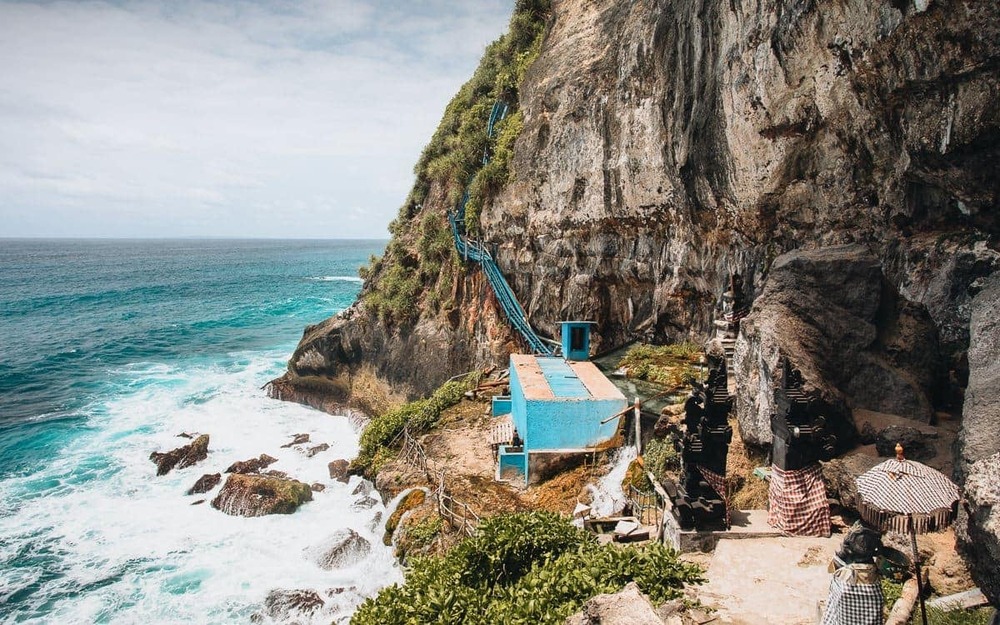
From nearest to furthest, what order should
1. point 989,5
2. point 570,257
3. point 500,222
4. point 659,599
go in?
point 659,599, point 989,5, point 570,257, point 500,222

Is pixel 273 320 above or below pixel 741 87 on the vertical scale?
below

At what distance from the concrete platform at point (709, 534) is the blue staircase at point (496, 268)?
13431 mm

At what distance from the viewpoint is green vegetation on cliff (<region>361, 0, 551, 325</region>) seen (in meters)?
27.2

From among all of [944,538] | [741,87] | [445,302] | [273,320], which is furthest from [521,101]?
[273,320]

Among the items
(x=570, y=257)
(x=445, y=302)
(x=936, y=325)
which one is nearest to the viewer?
(x=936, y=325)

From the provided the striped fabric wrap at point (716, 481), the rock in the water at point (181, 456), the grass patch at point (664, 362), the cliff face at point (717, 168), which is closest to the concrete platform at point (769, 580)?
the striped fabric wrap at point (716, 481)

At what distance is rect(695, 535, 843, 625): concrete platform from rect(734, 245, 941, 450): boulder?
7.38 feet

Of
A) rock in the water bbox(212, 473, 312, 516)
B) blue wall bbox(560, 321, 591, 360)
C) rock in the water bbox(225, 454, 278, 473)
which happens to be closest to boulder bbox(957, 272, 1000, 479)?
blue wall bbox(560, 321, 591, 360)

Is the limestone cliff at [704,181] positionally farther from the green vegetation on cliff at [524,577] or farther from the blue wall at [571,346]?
the green vegetation on cliff at [524,577]

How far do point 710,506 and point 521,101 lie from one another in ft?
69.7

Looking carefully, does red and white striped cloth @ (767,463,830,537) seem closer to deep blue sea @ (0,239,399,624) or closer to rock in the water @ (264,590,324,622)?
deep blue sea @ (0,239,399,624)

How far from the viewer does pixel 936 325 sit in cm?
1090

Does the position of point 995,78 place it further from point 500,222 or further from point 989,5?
point 500,222

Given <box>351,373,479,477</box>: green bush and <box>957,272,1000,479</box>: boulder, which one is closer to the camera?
<box>957,272,1000,479</box>: boulder
